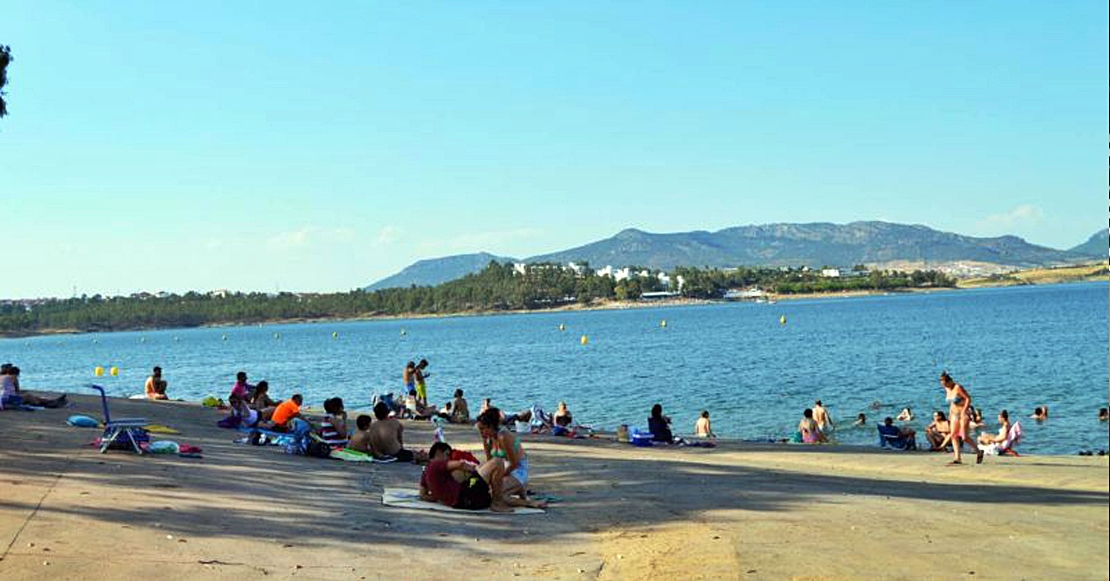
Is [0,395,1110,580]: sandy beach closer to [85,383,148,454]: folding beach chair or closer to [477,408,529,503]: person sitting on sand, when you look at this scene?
[85,383,148,454]: folding beach chair

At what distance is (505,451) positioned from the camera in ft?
47.0

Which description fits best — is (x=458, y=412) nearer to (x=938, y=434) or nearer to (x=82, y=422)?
(x=82, y=422)

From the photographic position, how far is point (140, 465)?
50.8 feet

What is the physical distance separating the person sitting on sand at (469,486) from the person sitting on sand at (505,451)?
0.31 feet

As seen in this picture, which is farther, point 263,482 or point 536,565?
point 263,482

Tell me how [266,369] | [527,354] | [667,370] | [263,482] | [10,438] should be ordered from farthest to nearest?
[527,354] → [266,369] → [667,370] → [10,438] → [263,482]

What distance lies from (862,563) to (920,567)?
0.53m

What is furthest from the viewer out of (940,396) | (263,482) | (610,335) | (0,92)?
(610,335)

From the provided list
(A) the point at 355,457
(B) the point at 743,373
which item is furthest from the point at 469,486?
(B) the point at 743,373

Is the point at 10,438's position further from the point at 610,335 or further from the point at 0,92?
the point at 610,335

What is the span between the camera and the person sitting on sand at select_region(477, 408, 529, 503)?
14203 millimetres

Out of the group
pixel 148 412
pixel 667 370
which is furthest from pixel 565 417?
pixel 667 370

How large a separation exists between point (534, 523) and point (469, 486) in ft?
3.79

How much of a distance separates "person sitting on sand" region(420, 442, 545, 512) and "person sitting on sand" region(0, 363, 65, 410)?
1252 cm
